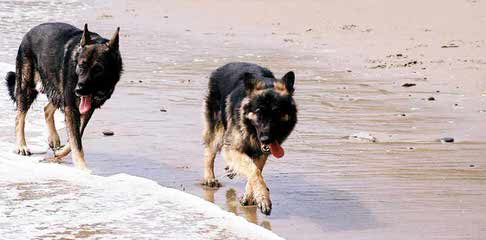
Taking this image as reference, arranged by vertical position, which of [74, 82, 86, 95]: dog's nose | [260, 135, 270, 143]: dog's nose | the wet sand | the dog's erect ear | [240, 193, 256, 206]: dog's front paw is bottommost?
the wet sand

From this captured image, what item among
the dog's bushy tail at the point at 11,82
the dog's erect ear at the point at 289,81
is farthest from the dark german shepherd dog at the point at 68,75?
the dog's erect ear at the point at 289,81

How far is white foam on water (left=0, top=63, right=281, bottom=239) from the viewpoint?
664 centimetres

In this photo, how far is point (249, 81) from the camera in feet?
24.4

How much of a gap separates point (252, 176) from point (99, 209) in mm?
1133

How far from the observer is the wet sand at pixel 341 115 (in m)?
7.27

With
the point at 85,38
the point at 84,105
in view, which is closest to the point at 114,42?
the point at 85,38

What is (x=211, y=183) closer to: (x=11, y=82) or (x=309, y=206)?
(x=309, y=206)

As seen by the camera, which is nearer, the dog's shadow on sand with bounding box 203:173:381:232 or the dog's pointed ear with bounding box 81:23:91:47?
the dog's shadow on sand with bounding box 203:173:381:232

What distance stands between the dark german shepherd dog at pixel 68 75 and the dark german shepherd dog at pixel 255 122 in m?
1.22

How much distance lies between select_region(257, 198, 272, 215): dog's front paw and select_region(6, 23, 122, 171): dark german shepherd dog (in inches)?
84.8

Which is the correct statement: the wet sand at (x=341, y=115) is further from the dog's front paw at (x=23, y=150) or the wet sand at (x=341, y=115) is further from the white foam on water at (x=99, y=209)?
the dog's front paw at (x=23, y=150)

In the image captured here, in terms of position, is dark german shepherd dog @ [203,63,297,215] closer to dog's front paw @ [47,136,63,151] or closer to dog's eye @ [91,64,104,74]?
dog's eye @ [91,64,104,74]

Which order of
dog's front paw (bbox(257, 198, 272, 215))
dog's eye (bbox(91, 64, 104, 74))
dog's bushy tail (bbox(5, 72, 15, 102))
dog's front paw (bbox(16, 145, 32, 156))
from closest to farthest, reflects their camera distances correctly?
dog's front paw (bbox(257, 198, 272, 215)) → dog's eye (bbox(91, 64, 104, 74)) → dog's front paw (bbox(16, 145, 32, 156)) → dog's bushy tail (bbox(5, 72, 15, 102))

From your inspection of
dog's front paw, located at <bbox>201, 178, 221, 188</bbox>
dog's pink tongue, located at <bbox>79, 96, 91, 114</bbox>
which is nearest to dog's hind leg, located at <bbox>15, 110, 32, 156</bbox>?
dog's pink tongue, located at <bbox>79, 96, 91, 114</bbox>
